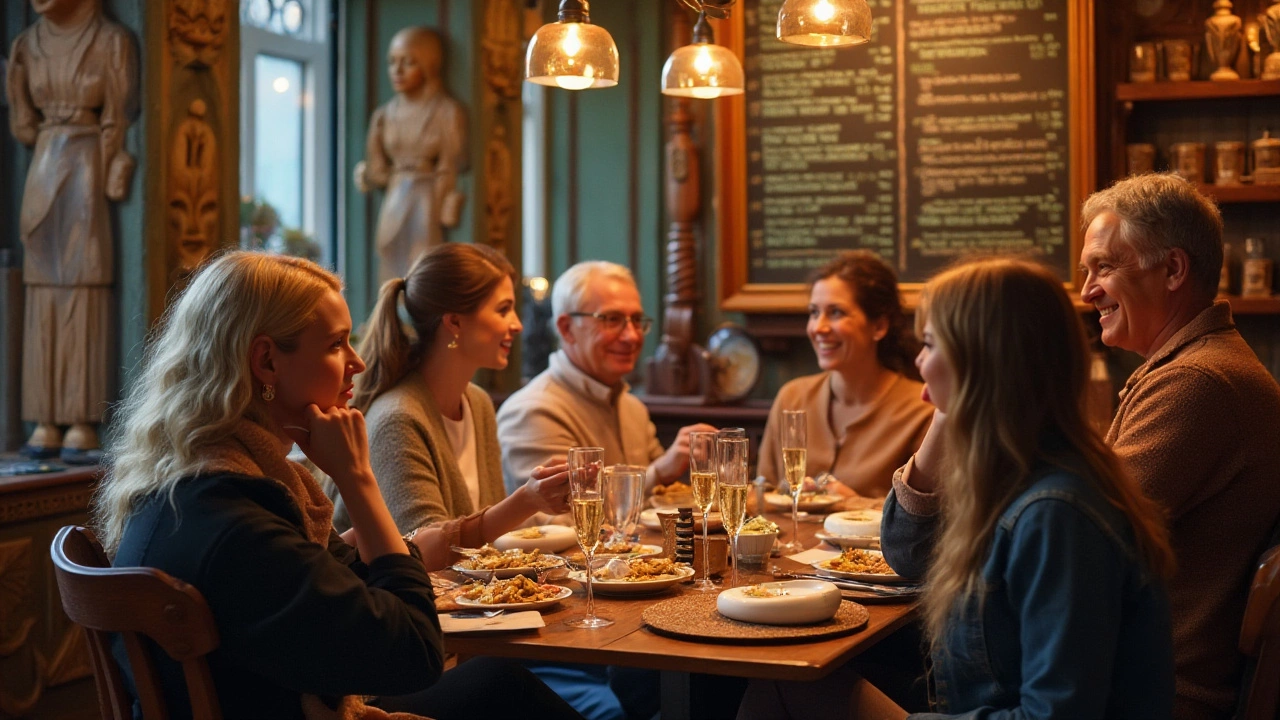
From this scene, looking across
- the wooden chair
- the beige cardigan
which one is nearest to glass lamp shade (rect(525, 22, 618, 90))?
Answer: the beige cardigan

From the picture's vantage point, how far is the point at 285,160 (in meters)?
5.38

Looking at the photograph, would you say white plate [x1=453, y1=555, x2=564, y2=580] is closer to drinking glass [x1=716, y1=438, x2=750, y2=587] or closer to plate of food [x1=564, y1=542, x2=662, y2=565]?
plate of food [x1=564, y1=542, x2=662, y2=565]

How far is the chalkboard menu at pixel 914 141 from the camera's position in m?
4.74

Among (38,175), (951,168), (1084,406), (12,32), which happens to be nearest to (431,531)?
(1084,406)

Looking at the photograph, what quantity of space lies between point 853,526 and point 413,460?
99cm

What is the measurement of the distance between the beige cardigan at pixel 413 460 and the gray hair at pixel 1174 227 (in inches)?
61.0

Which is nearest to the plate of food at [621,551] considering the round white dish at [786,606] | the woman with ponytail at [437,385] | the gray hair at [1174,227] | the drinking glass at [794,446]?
the woman with ponytail at [437,385]

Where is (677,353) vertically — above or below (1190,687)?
above

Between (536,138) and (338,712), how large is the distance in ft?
15.6

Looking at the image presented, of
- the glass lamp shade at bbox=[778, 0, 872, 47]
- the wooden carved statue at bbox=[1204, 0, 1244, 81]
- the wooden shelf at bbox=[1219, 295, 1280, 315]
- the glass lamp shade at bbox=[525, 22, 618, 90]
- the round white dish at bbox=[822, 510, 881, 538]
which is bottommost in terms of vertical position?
the round white dish at bbox=[822, 510, 881, 538]

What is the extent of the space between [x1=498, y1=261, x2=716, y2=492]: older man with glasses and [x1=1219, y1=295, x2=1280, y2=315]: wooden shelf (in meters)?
2.04

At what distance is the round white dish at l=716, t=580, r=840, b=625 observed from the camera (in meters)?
2.04

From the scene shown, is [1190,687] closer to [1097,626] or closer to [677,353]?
[1097,626]

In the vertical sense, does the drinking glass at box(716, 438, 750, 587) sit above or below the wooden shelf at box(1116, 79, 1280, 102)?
below
